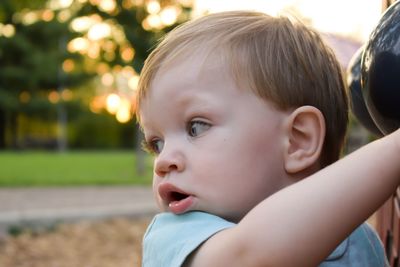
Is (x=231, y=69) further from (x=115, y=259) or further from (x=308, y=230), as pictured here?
(x=115, y=259)

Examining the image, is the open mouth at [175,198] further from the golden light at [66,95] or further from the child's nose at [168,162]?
the golden light at [66,95]

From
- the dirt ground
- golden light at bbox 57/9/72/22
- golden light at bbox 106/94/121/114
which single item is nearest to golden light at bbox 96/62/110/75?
golden light at bbox 106/94/121/114

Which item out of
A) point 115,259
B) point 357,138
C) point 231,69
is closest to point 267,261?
→ point 231,69

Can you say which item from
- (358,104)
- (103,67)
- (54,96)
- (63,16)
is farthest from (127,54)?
(54,96)

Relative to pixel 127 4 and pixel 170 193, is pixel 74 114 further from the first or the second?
pixel 170 193

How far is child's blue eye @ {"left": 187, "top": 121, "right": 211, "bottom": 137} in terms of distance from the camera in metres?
1.05

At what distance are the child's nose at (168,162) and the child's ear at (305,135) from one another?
0.17 m

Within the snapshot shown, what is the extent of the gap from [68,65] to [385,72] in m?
→ 37.7

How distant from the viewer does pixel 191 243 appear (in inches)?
38.1

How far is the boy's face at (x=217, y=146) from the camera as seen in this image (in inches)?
40.6

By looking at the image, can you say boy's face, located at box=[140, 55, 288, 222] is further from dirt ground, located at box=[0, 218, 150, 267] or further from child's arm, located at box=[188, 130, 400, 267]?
dirt ground, located at box=[0, 218, 150, 267]

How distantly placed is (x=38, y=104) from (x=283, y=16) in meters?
35.1

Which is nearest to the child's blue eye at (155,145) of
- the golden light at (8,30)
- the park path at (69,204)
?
the park path at (69,204)

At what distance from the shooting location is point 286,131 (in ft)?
3.43
